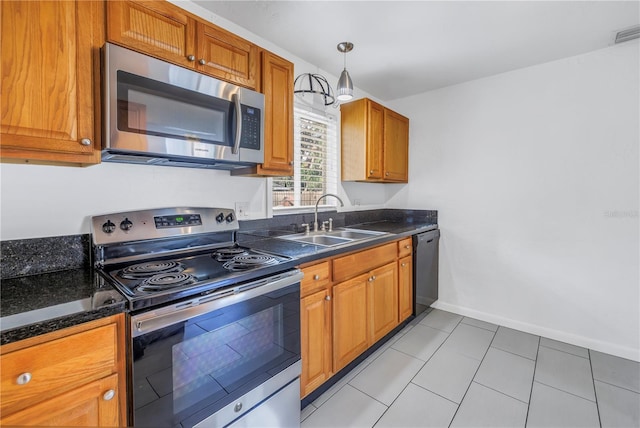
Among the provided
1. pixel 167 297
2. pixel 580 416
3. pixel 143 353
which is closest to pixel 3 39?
pixel 167 297

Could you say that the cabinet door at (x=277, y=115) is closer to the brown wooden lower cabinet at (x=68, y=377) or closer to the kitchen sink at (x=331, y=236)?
the kitchen sink at (x=331, y=236)

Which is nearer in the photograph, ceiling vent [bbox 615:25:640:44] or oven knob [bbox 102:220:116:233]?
oven knob [bbox 102:220:116:233]

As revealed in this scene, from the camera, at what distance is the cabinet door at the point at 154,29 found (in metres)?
1.21

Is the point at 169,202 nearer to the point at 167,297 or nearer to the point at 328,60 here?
the point at 167,297

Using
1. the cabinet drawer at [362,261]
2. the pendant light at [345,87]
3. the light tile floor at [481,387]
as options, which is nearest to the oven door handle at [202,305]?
the cabinet drawer at [362,261]

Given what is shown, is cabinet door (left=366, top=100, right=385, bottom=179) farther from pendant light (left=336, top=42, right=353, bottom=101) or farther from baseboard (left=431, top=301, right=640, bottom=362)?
baseboard (left=431, top=301, right=640, bottom=362)

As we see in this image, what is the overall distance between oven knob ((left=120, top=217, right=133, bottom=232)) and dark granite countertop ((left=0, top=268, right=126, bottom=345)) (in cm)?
29

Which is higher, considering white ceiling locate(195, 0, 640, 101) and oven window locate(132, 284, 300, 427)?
white ceiling locate(195, 0, 640, 101)

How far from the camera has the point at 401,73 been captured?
2.76 meters

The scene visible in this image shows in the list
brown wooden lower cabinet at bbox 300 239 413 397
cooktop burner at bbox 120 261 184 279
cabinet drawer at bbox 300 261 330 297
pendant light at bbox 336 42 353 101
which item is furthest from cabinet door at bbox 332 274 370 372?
pendant light at bbox 336 42 353 101

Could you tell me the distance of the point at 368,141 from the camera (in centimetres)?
278

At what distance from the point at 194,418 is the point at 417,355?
68.0 inches

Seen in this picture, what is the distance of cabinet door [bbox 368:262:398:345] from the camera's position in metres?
2.18

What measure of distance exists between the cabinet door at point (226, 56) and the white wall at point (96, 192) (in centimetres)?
45
